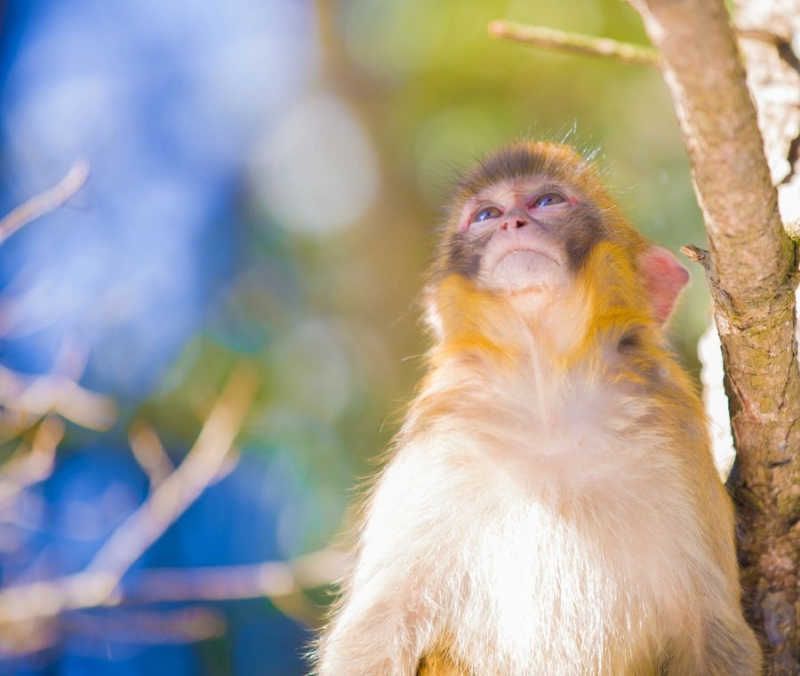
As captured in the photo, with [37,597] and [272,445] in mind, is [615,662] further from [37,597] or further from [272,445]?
[272,445]

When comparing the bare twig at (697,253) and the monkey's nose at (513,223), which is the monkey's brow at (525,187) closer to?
the monkey's nose at (513,223)

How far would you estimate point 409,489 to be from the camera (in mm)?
3400

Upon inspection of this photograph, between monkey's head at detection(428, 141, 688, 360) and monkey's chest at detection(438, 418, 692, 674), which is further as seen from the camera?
monkey's head at detection(428, 141, 688, 360)

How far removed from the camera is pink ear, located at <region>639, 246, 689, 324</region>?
3633 mm

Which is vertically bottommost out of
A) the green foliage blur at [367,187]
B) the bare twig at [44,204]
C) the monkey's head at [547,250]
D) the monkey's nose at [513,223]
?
the green foliage blur at [367,187]

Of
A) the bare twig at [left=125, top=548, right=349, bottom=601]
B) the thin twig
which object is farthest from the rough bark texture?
the bare twig at [left=125, top=548, right=349, bottom=601]

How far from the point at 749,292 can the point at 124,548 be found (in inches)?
127

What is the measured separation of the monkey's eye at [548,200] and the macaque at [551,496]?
0.07 m

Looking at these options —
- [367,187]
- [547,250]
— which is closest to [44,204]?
Answer: [547,250]

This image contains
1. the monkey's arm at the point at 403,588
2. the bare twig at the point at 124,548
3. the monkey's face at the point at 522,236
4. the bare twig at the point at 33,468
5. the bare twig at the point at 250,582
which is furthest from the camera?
the bare twig at the point at 250,582

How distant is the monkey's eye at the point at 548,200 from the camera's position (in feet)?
12.3

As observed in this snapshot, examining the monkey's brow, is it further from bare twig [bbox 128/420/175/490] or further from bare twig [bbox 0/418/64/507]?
bare twig [bbox 0/418/64/507]

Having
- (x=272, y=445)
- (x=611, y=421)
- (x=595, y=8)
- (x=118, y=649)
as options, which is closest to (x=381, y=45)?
(x=595, y=8)

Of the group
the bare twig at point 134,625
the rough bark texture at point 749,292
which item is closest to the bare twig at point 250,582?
the bare twig at point 134,625
